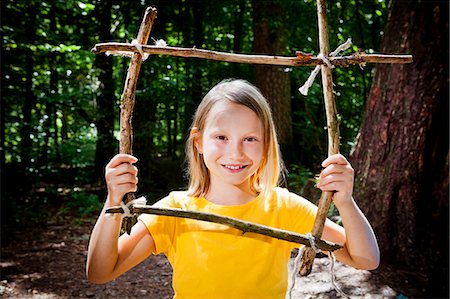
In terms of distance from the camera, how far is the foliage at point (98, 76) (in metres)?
5.50

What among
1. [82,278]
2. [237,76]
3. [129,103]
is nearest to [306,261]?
[129,103]

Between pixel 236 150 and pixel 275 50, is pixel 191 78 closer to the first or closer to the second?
pixel 275 50

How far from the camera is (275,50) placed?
25.0 ft

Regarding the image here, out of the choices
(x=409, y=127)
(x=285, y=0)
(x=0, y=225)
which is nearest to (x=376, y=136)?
(x=409, y=127)

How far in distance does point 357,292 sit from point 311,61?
2.38m

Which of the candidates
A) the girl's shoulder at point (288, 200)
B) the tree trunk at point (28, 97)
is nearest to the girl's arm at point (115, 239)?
the girl's shoulder at point (288, 200)

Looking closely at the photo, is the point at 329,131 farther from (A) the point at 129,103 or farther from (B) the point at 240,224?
(A) the point at 129,103

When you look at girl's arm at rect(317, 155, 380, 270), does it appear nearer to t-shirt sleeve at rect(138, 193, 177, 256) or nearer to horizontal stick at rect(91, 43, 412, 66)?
horizontal stick at rect(91, 43, 412, 66)

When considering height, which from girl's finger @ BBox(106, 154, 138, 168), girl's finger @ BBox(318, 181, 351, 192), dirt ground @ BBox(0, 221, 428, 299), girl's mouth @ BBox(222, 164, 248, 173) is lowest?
dirt ground @ BBox(0, 221, 428, 299)

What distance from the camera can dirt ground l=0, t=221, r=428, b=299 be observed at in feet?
10.8

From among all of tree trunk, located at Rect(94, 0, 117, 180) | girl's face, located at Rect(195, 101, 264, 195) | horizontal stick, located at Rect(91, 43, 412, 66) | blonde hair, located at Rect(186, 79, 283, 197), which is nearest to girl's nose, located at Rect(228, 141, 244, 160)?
girl's face, located at Rect(195, 101, 264, 195)

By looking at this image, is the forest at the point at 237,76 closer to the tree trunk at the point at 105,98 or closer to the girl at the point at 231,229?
the tree trunk at the point at 105,98

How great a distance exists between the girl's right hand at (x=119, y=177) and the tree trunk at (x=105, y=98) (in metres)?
5.07

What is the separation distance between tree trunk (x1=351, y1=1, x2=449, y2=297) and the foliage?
246 centimetres
